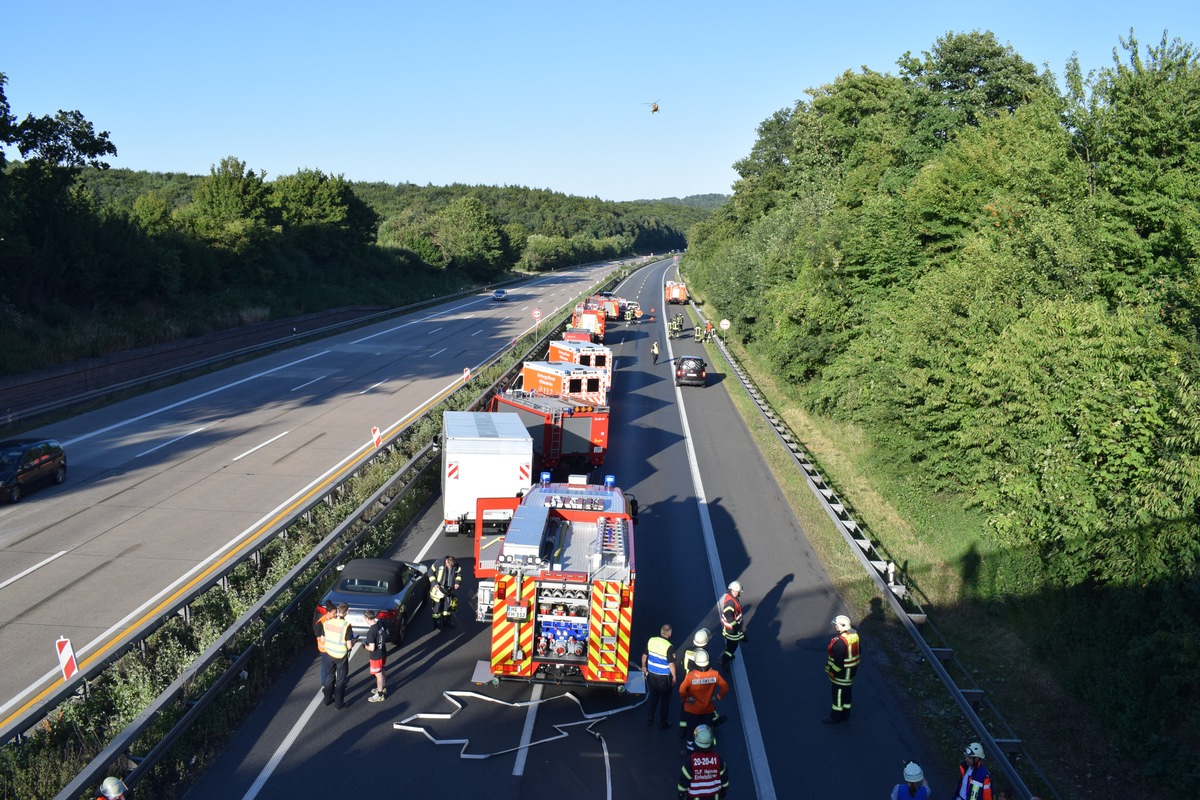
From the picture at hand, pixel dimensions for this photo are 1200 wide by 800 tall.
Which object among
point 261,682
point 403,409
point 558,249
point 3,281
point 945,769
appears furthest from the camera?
point 558,249

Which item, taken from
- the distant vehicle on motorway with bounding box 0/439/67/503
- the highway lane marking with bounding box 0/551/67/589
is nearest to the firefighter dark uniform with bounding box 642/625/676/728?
the highway lane marking with bounding box 0/551/67/589

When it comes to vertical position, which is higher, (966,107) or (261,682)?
(966,107)

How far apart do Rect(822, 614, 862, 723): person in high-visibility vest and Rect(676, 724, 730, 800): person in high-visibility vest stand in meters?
3.13

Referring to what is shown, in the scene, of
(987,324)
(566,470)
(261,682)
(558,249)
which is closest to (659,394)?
(566,470)

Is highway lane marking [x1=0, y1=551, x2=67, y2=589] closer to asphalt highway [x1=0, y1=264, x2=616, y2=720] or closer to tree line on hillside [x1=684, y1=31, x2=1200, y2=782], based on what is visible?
asphalt highway [x1=0, y1=264, x2=616, y2=720]

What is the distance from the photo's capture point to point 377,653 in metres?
12.2

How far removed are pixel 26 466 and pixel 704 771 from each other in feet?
65.9

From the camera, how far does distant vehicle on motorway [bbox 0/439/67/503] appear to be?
21.6 m

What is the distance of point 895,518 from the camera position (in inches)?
861

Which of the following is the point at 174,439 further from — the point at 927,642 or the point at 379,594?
the point at 927,642

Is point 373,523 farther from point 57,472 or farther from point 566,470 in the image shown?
point 57,472

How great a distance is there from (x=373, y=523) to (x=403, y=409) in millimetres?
15946

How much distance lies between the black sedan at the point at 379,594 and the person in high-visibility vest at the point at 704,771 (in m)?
5.80

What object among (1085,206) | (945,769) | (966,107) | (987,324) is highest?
(966,107)
